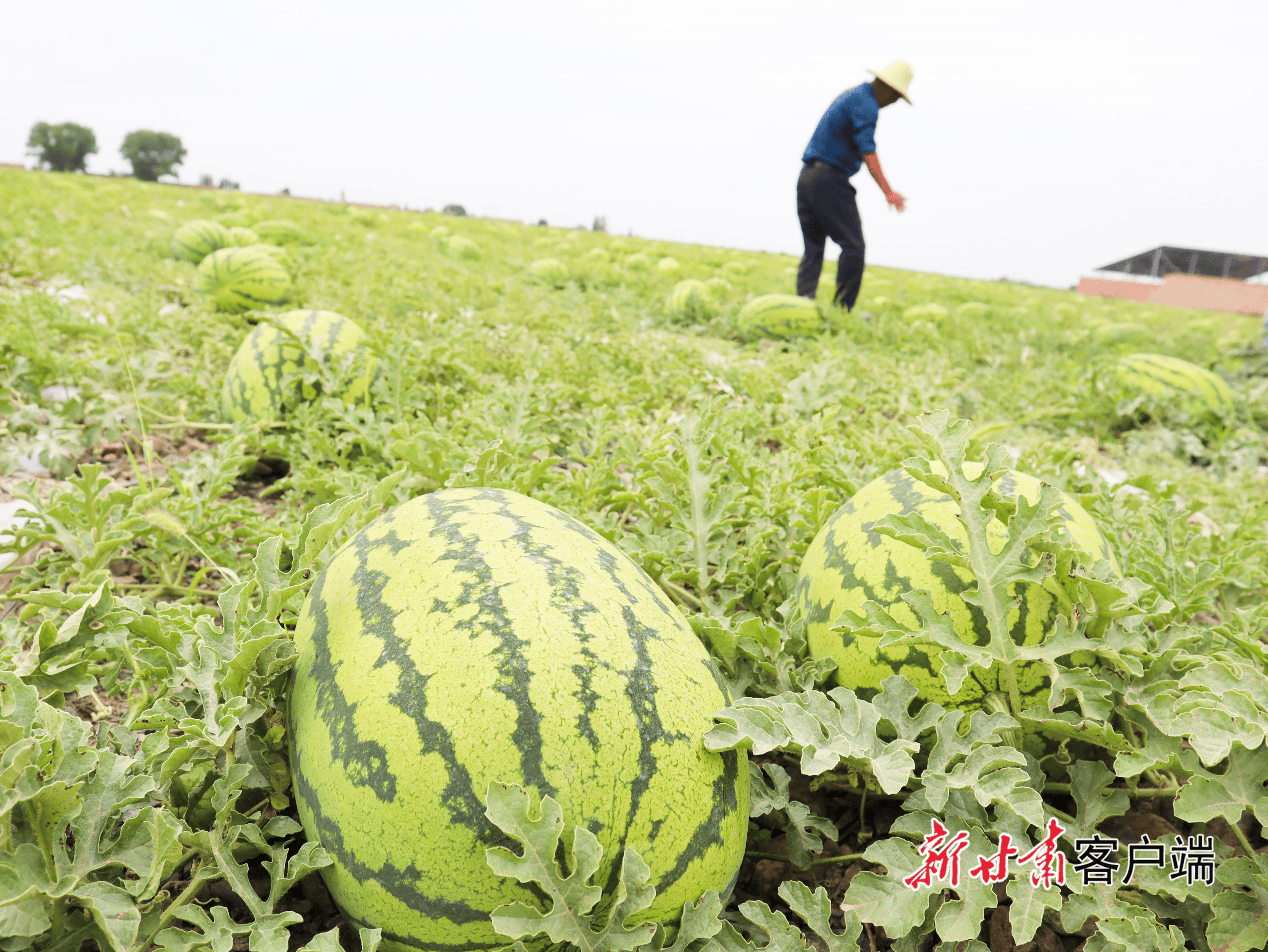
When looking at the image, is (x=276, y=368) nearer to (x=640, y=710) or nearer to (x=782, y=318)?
(x=640, y=710)

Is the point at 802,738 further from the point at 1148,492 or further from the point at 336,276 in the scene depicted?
the point at 336,276

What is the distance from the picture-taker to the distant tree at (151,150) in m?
66.1

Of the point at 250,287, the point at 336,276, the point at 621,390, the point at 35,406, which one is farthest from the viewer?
the point at 336,276

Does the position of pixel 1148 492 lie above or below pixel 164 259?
below

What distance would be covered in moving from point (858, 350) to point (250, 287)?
4.79 m

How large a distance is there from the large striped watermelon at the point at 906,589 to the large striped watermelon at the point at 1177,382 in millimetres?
3964

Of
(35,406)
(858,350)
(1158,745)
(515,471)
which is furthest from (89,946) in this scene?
(858,350)

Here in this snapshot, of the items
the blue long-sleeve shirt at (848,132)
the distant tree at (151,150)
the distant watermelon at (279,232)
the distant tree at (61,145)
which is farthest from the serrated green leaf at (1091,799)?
the distant tree at (151,150)

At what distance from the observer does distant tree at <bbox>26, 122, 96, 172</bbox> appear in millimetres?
56062

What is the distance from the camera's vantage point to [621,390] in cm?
405

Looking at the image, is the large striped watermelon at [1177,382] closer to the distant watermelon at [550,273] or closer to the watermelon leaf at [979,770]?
the watermelon leaf at [979,770]

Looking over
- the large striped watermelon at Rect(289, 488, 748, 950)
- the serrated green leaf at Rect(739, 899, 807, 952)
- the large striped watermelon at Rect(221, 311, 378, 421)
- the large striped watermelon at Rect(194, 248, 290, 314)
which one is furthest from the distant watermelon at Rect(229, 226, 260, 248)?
the serrated green leaf at Rect(739, 899, 807, 952)

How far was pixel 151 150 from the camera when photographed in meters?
68.5

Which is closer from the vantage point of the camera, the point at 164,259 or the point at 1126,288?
the point at 164,259
